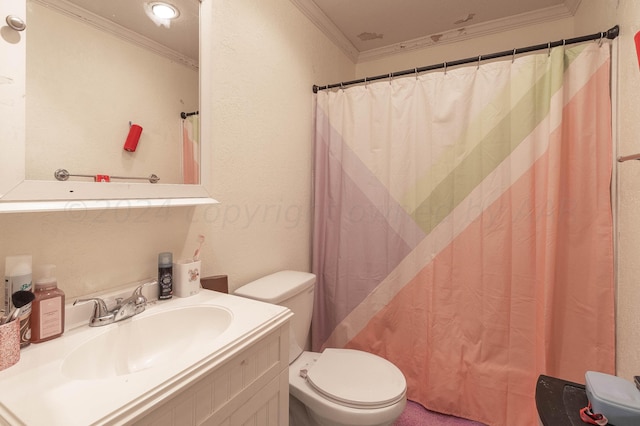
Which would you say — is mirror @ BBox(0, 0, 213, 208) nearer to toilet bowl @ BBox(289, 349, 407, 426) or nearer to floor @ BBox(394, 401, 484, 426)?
toilet bowl @ BBox(289, 349, 407, 426)

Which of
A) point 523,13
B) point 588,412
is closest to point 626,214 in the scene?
point 588,412

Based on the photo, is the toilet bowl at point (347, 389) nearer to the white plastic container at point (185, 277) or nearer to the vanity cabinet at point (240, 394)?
the vanity cabinet at point (240, 394)

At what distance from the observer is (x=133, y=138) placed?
3.22 ft

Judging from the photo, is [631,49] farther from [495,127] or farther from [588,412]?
[588,412]

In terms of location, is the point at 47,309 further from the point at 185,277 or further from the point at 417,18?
Answer: the point at 417,18

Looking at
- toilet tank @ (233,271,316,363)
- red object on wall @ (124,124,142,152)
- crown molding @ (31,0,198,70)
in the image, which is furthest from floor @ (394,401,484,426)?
crown molding @ (31,0,198,70)

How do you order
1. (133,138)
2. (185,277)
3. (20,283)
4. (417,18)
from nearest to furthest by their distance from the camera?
(20,283), (133,138), (185,277), (417,18)

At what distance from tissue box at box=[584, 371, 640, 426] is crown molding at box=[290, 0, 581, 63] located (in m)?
2.09

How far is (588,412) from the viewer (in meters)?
0.79

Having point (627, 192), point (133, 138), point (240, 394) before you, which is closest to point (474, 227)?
point (627, 192)

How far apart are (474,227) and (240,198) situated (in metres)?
1.19

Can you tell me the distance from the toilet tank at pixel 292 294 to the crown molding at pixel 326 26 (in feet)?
5.12

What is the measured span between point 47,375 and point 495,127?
186 centimetres

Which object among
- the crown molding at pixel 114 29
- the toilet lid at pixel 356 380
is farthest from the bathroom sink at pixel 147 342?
the crown molding at pixel 114 29
